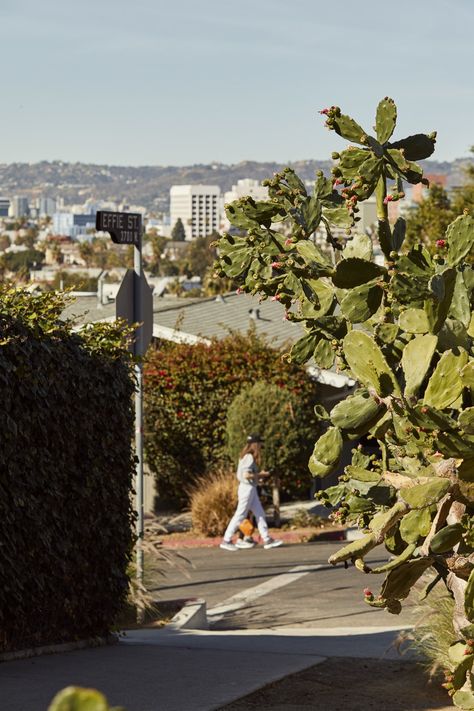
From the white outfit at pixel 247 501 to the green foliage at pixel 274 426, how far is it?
11.1 feet

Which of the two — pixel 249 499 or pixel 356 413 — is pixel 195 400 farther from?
pixel 356 413

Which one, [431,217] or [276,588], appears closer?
[276,588]

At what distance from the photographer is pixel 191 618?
12688mm

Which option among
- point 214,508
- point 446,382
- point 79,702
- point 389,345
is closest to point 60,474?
point 389,345

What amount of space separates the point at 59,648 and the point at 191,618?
2999 mm

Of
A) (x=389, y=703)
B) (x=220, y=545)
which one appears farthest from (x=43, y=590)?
(x=220, y=545)

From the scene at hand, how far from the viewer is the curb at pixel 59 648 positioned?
923cm

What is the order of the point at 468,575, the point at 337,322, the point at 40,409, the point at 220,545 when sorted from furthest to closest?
the point at 220,545
the point at 40,409
the point at 337,322
the point at 468,575

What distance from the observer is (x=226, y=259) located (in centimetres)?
571

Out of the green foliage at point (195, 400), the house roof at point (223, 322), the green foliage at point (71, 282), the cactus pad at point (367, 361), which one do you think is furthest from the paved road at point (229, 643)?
the house roof at point (223, 322)

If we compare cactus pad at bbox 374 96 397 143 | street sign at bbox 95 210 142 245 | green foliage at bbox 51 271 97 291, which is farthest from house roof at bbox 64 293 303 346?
cactus pad at bbox 374 96 397 143

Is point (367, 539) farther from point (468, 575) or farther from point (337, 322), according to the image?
point (337, 322)

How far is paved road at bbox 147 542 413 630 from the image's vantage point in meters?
13.8

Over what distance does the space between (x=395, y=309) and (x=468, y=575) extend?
1.10 metres
